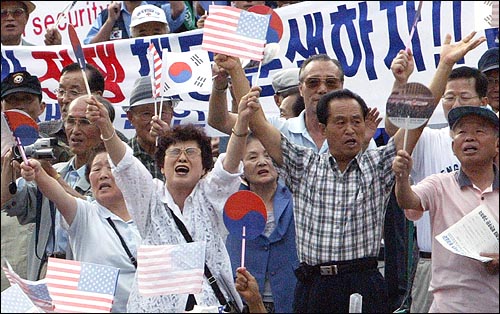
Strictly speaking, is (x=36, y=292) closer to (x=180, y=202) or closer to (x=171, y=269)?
(x=171, y=269)

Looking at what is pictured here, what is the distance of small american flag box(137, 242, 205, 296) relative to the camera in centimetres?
621

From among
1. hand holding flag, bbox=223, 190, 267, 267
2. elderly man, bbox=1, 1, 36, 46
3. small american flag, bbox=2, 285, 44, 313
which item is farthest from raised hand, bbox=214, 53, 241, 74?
elderly man, bbox=1, 1, 36, 46

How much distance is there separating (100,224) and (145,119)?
1.29m

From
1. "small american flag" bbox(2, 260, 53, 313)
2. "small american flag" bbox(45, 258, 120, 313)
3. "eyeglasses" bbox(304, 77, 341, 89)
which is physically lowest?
"small american flag" bbox(45, 258, 120, 313)

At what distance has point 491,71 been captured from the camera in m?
7.68

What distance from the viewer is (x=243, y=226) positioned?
6.41 meters

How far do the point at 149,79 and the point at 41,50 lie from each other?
1514 mm

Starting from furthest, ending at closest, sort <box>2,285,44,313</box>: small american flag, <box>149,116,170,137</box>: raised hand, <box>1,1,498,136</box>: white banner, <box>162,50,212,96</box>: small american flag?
<box>1,1,498,136</box>: white banner
<box>162,50,212,96</box>: small american flag
<box>149,116,170,137</box>: raised hand
<box>2,285,44,313</box>: small american flag

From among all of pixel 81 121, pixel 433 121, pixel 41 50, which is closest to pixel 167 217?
pixel 81 121

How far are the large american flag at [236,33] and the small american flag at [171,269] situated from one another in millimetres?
1294

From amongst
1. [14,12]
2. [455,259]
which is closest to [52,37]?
[14,12]

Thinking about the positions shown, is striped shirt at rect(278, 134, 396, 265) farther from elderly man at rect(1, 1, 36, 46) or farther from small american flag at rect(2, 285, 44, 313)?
elderly man at rect(1, 1, 36, 46)

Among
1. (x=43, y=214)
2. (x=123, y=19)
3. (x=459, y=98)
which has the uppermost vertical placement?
(x=123, y=19)

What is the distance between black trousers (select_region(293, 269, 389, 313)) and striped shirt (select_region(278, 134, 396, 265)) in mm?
98
